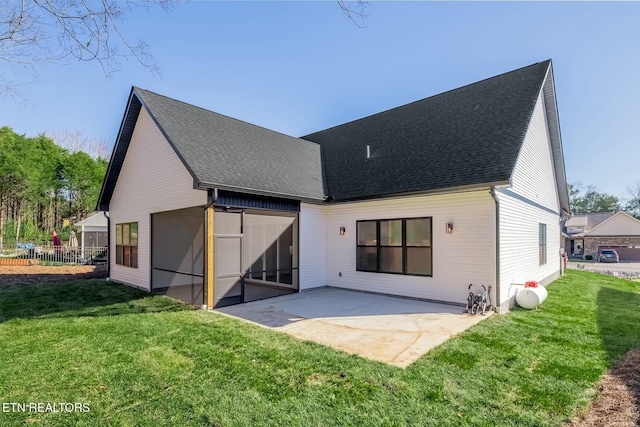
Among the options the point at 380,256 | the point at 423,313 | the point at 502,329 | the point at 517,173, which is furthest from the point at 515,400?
the point at 517,173

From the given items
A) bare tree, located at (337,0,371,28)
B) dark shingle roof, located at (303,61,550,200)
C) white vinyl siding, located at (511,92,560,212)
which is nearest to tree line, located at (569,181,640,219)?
white vinyl siding, located at (511,92,560,212)

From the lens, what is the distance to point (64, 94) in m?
7.62

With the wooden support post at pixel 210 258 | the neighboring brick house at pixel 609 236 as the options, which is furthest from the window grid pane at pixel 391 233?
the neighboring brick house at pixel 609 236

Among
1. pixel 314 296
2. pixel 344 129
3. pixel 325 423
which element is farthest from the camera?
pixel 344 129

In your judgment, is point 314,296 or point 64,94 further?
point 314,296

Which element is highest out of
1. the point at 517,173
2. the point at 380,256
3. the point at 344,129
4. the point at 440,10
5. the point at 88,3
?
the point at 440,10

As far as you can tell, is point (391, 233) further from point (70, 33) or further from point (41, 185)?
point (41, 185)

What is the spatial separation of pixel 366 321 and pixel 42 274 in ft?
45.3

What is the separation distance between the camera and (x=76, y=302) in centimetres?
809

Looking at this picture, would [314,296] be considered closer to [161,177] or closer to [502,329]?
[502,329]

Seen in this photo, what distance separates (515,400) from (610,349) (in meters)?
2.82

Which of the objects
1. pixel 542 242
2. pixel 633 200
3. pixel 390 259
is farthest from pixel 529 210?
pixel 633 200

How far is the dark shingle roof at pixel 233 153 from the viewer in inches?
301

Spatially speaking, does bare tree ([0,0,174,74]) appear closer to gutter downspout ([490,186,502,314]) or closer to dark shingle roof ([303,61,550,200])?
dark shingle roof ([303,61,550,200])
